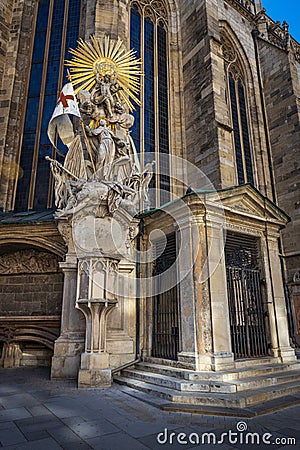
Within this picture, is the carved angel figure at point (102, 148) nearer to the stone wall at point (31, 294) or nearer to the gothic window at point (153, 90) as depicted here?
the stone wall at point (31, 294)

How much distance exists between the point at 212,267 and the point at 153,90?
35.7ft

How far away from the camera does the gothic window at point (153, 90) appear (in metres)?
13.2

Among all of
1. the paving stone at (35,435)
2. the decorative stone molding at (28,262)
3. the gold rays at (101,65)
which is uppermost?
the gold rays at (101,65)

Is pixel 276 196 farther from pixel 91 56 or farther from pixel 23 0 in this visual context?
pixel 23 0

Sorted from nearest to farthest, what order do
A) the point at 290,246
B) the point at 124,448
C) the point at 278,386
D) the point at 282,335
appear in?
the point at 124,448 → the point at 278,386 → the point at 282,335 → the point at 290,246

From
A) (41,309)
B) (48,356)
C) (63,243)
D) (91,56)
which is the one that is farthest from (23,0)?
(48,356)

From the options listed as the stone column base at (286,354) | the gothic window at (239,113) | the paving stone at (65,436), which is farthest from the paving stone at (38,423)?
the gothic window at (239,113)

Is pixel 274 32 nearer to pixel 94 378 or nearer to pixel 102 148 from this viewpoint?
pixel 102 148

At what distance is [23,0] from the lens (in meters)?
14.1

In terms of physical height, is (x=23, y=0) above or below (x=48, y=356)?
above

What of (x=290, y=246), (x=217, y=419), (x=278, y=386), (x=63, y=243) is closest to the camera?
(x=217, y=419)

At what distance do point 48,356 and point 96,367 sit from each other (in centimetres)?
339

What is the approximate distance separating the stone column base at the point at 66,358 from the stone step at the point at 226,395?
6.09 ft

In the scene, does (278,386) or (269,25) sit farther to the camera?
(269,25)
